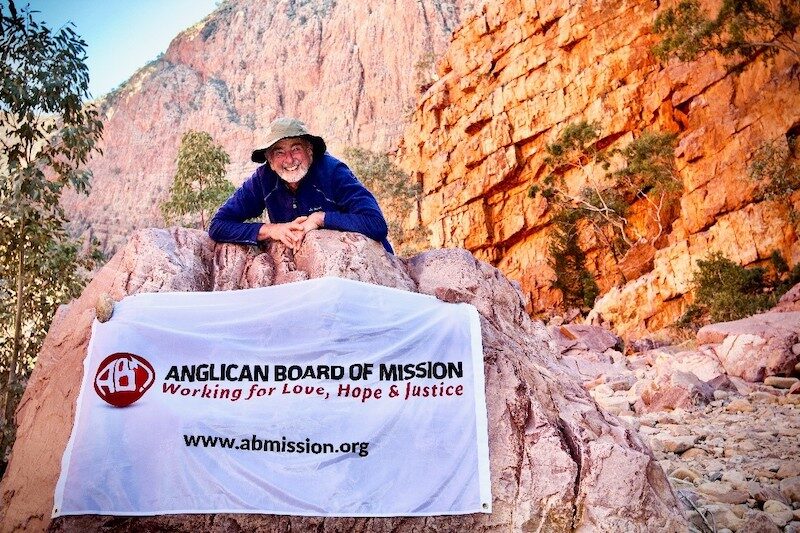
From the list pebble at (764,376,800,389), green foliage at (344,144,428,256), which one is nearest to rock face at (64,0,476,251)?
green foliage at (344,144,428,256)

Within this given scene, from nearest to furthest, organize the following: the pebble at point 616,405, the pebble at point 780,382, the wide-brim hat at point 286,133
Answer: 1. the wide-brim hat at point 286,133
2. the pebble at point 616,405
3. the pebble at point 780,382

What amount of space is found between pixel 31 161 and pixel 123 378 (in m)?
4.44

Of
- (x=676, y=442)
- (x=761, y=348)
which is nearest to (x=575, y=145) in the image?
(x=761, y=348)

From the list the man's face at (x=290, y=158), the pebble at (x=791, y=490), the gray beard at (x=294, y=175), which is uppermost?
the man's face at (x=290, y=158)

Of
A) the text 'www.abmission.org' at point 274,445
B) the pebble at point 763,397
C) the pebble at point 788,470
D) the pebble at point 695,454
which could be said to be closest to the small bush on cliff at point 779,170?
the pebble at point 763,397

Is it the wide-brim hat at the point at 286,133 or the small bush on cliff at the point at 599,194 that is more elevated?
the small bush on cliff at the point at 599,194

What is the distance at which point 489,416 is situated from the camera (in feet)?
10.6

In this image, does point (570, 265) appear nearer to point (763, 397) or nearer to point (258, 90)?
point (763, 397)

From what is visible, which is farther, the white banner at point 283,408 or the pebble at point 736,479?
the pebble at point 736,479

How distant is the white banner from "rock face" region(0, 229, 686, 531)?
118 millimetres

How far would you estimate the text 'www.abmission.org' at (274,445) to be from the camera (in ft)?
10.1

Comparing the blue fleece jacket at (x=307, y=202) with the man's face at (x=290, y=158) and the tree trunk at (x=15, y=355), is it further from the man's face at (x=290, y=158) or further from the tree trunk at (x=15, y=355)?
the tree trunk at (x=15, y=355)

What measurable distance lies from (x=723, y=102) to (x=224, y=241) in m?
24.9

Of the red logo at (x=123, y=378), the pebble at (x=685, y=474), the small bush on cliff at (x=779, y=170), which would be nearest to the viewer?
the red logo at (x=123, y=378)
